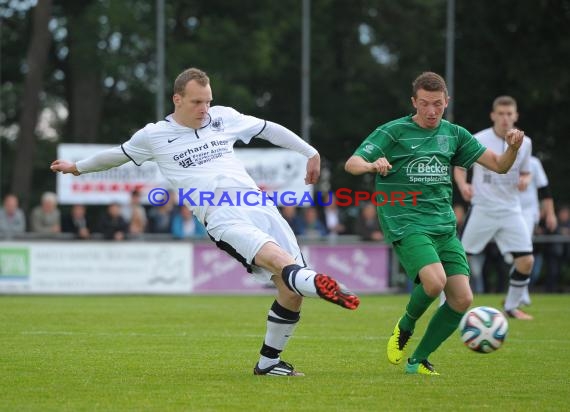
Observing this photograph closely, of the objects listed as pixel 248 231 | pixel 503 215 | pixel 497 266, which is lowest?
pixel 497 266

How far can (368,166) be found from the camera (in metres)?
8.02

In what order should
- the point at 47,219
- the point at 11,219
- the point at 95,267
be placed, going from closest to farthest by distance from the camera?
the point at 95,267 → the point at 11,219 → the point at 47,219

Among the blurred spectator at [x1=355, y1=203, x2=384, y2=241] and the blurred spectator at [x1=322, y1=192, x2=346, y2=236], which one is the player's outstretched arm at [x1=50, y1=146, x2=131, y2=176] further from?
the blurred spectator at [x1=322, y1=192, x2=346, y2=236]

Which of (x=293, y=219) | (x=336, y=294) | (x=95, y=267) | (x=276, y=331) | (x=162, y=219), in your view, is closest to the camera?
(x=336, y=294)

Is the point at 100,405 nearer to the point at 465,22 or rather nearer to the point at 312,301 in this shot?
the point at 312,301

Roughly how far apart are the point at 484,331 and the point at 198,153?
2.51m

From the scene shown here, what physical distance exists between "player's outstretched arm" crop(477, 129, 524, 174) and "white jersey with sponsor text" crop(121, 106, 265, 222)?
6.28 ft

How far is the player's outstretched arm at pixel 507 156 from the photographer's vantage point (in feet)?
27.7

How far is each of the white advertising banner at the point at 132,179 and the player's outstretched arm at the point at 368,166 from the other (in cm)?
1561

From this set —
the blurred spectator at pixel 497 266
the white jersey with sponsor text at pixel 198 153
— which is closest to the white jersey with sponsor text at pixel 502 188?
the white jersey with sponsor text at pixel 198 153

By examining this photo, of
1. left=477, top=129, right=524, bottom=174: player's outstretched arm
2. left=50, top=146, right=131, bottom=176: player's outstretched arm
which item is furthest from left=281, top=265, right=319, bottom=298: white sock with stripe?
left=477, top=129, right=524, bottom=174: player's outstretched arm

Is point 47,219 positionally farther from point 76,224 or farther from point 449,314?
point 449,314

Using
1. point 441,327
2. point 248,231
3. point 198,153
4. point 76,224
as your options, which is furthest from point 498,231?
point 76,224

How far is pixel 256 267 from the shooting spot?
26.6 ft
